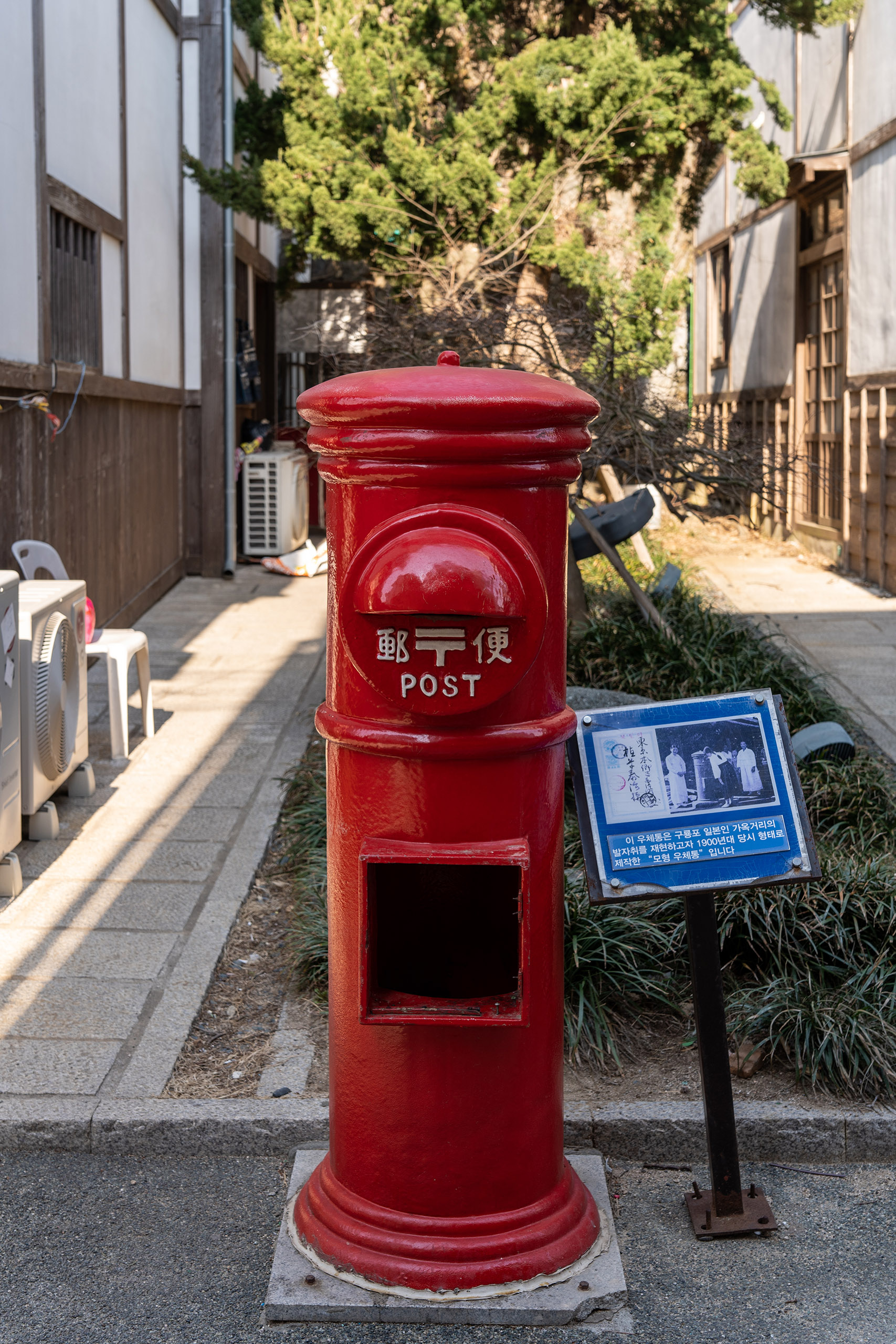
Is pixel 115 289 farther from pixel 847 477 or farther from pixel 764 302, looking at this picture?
pixel 764 302

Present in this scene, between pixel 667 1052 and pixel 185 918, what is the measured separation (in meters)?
1.76

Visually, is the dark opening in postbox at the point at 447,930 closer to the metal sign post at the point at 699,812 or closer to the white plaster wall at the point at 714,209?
the metal sign post at the point at 699,812

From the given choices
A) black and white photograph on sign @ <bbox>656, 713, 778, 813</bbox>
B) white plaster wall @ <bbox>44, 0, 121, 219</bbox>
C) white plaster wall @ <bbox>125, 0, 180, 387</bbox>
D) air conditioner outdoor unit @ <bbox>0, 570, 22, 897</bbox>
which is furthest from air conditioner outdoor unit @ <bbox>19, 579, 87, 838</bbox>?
white plaster wall @ <bbox>125, 0, 180, 387</bbox>

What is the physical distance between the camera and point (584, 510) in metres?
7.51

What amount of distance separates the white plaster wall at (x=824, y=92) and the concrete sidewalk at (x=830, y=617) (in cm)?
415

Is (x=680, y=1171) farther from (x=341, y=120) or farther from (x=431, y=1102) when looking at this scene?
(x=341, y=120)

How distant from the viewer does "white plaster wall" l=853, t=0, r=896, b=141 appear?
35.5 feet

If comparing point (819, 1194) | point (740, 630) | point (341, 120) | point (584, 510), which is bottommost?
point (819, 1194)

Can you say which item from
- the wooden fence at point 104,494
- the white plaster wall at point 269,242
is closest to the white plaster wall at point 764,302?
the white plaster wall at point 269,242

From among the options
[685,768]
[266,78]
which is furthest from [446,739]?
[266,78]

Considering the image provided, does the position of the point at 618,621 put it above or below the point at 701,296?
below

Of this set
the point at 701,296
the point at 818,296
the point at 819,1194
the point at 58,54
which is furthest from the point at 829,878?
the point at 701,296

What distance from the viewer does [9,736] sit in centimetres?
451

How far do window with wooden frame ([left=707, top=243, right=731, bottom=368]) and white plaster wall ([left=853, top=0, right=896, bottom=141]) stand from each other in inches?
251
